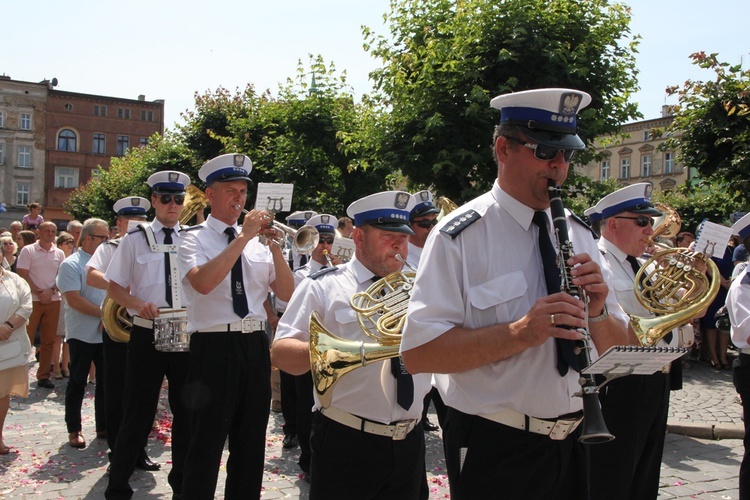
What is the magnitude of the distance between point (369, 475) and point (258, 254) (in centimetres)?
219

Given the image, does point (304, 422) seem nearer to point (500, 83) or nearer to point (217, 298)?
point (217, 298)

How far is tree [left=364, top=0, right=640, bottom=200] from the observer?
11477mm

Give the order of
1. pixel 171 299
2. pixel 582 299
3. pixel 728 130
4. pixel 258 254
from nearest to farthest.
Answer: pixel 582 299
pixel 258 254
pixel 171 299
pixel 728 130

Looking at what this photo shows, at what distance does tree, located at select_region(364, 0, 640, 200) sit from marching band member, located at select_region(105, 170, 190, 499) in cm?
594

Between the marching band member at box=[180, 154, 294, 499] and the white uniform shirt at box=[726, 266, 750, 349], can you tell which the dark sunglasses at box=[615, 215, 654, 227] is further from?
the marching band member at box=[180, 154, 294, 499]

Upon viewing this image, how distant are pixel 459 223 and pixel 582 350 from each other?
0.63 metres

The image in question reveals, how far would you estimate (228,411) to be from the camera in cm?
488

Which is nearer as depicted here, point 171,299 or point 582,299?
point 582,299

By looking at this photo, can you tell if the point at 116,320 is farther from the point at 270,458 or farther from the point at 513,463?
the point at 513,463

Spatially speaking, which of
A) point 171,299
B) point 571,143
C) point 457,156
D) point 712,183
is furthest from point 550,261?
point 712,183

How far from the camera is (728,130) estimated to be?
1102cm

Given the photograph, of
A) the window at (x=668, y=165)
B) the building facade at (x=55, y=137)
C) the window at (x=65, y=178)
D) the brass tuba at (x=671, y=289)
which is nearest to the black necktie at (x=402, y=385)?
the brass tuba at (x=671, y=289)

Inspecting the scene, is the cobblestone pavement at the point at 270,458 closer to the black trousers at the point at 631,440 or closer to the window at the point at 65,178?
the black trousers at the point at 631,440

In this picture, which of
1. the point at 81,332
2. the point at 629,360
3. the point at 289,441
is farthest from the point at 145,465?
the point at 629,360
